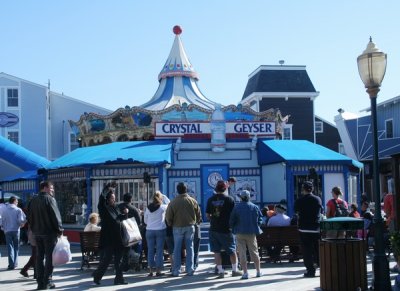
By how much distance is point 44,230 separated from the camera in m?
10.1

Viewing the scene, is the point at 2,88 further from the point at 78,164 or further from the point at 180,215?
the point at 180,215

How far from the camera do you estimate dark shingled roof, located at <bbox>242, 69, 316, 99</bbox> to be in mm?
39031

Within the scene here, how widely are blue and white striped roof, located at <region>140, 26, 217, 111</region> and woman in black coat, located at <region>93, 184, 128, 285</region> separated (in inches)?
567

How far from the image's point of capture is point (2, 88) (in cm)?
4006

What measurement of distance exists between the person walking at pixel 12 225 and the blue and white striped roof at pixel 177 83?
11636 mm

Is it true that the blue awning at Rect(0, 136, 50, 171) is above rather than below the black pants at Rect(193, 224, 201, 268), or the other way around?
above

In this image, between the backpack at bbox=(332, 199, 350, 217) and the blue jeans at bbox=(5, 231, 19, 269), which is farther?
the blue jeans at bbox=(5, 231, 19, 269)

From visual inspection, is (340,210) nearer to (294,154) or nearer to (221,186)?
(221,186)

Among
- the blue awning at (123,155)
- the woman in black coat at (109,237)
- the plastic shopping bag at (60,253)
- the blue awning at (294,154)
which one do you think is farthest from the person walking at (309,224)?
the blue awning at (123,155)

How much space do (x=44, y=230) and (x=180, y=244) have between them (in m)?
2.52

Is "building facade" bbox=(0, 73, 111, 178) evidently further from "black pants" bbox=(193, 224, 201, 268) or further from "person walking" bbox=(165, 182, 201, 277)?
"person walking" bbox=(165, 182, 201, 277)

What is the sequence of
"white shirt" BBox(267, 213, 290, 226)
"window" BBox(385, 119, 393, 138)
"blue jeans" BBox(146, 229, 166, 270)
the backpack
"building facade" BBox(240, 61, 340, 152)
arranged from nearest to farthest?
"blue jeans" BBox(146, 229, 166, 270) < the backpack < "white shirt" BBox(267, 213, 290, 226) < "window" BBox(385, 119, 393, 138) < "building facade" BBox(240, 61, 340, 152)

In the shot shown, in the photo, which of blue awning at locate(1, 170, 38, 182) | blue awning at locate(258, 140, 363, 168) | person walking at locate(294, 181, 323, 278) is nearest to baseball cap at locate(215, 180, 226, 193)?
person walking at locate(294, 181, 323, 278)

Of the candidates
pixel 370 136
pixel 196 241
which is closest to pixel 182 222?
pixel 196 241
